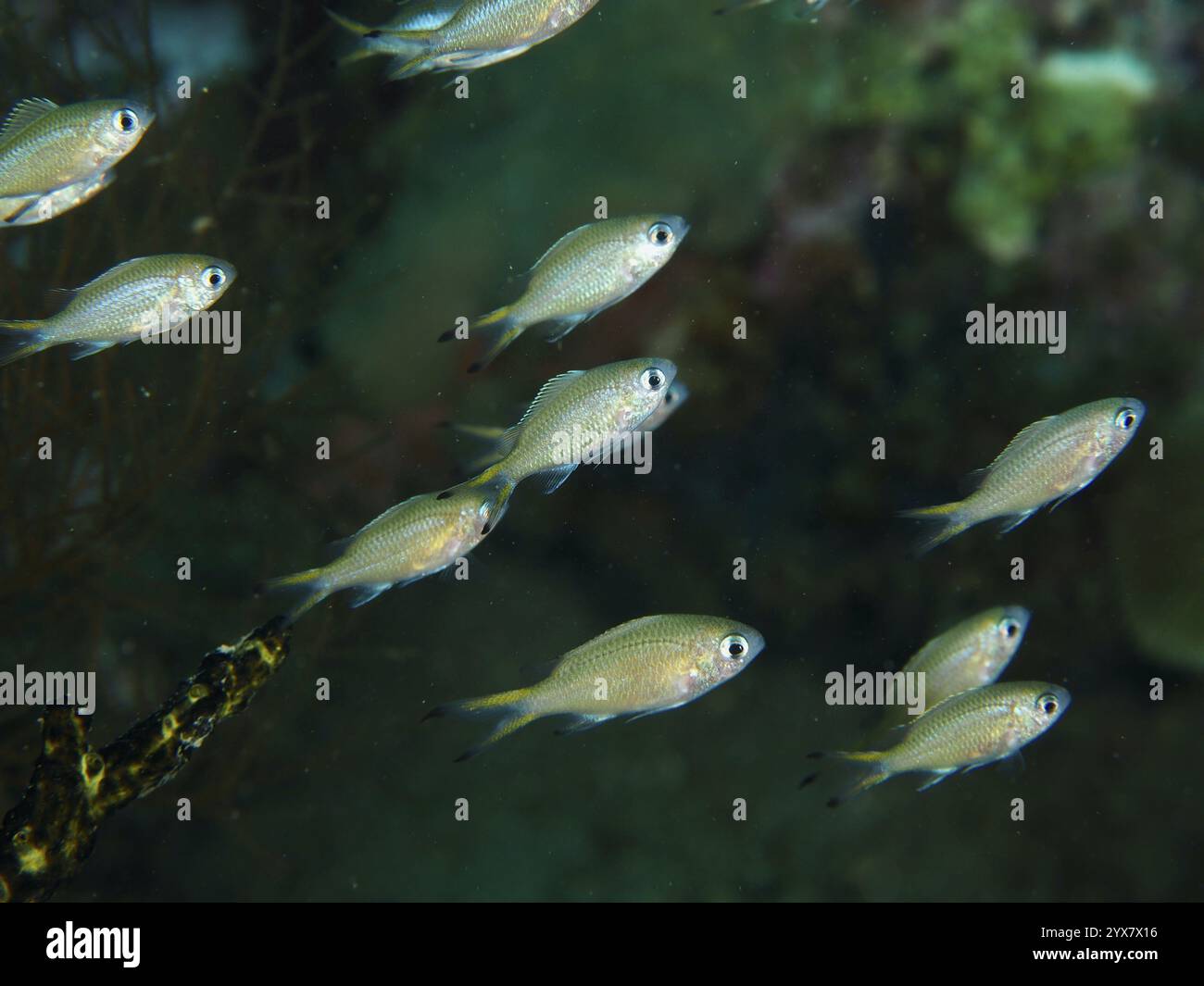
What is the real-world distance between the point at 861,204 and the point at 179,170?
174 inches

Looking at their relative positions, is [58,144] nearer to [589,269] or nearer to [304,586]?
[304,586]

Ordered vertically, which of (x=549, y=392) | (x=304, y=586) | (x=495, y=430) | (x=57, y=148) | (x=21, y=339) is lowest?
(x=304, y=586)

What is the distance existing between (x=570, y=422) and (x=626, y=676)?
941mm

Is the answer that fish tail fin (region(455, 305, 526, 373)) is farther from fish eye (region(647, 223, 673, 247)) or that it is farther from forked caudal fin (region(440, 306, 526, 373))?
fish eye (region(647, 223, 673, 247))

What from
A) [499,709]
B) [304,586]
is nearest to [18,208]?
[304,586]

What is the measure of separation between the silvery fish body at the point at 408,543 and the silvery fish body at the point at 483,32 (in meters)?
1.53

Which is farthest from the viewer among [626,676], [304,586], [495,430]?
[495,430]

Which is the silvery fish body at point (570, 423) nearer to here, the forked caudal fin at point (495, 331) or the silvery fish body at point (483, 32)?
the forked caudal fin at point (495, 331)

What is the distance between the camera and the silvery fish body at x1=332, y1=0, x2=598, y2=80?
2.78m

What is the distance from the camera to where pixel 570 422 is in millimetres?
2885

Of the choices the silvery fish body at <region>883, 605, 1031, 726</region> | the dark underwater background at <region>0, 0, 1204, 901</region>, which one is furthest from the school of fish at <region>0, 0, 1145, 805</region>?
the dark underwater background at <region>0, 0, 1204, 901</region>

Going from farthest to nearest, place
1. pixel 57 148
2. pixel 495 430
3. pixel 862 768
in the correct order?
pixel 495 430 → pixel 862 768 → pixel 57 148
